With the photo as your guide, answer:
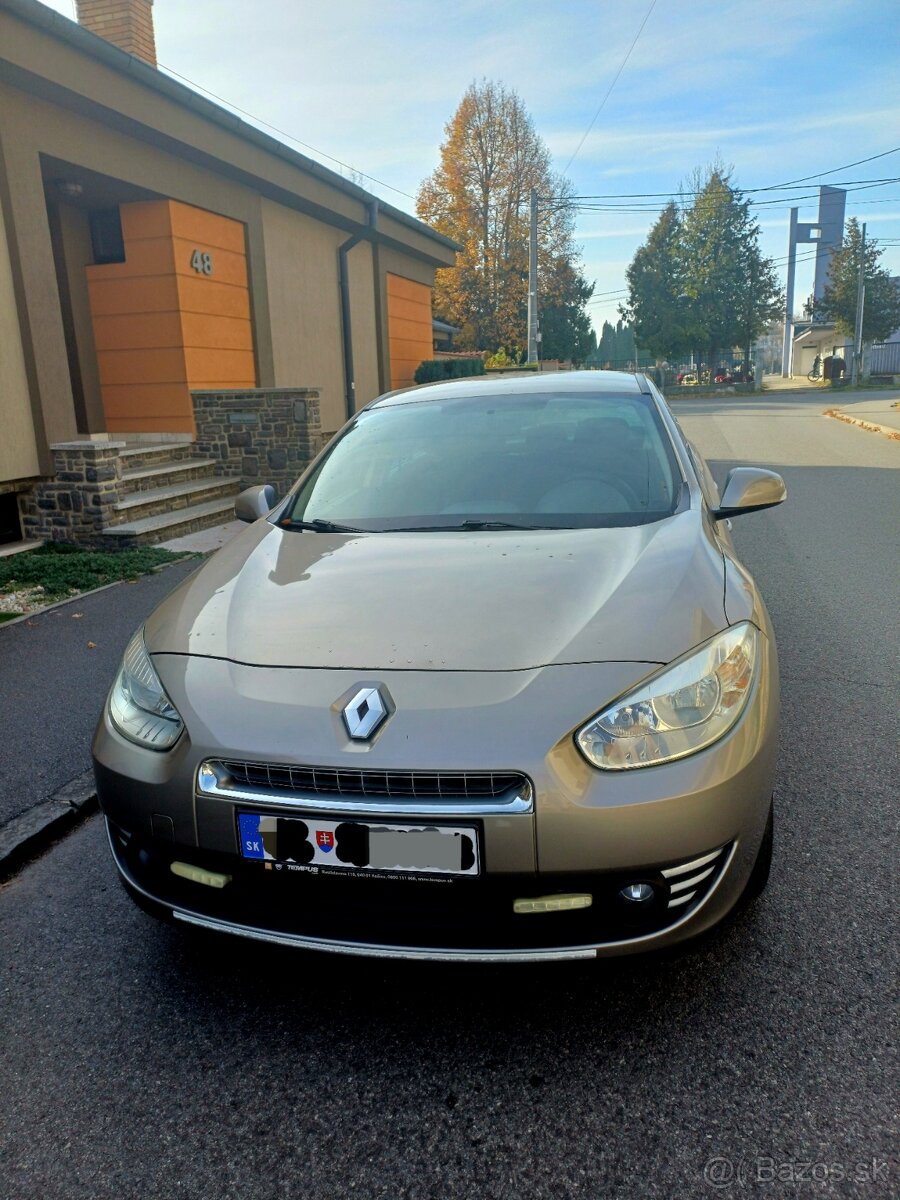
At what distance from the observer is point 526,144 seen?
34000 mm

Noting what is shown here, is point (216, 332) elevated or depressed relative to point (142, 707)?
elevated

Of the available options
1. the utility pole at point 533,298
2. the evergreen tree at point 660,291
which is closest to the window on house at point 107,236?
the utility pole at point 533,298

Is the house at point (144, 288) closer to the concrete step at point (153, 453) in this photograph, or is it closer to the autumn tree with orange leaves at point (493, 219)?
the concrete step at point (153, 453)

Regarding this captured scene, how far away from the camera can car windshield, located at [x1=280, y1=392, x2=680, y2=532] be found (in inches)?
113

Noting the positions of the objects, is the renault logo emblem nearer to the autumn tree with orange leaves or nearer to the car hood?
the car hood

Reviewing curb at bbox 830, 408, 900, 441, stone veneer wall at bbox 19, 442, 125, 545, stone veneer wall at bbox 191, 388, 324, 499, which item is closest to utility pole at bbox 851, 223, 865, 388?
curb at bbox 830, 408, 900, 441

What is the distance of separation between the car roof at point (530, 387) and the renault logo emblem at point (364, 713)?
207 centimetres

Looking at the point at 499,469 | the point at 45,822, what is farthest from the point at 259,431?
the point at 45,822

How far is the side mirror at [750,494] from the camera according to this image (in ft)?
9.96

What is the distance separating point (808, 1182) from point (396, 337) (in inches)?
678

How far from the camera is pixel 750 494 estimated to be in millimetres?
3047

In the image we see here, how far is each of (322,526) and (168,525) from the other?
523cm

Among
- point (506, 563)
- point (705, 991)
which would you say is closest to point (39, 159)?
point (506, 563)

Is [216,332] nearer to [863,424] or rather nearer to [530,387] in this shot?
[530,387]
